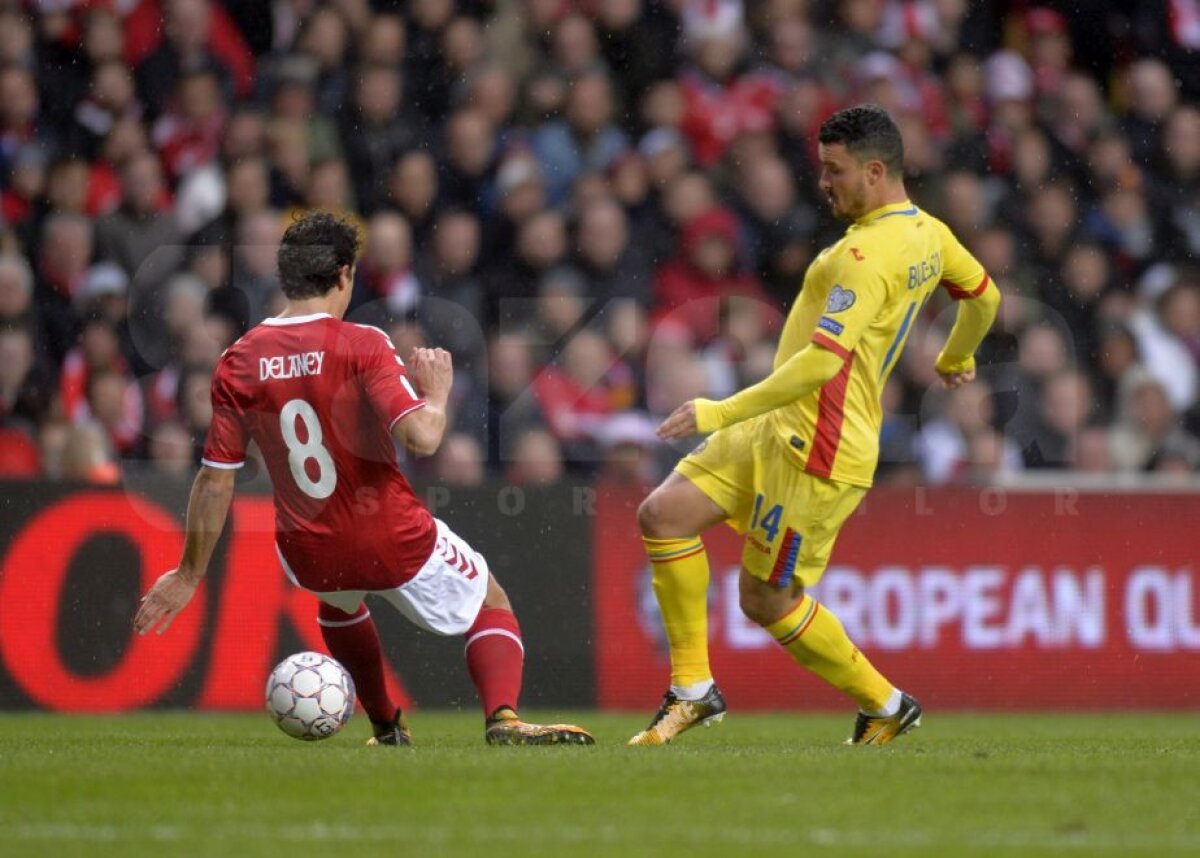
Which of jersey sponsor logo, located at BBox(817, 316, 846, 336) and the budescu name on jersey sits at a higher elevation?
the budescu name on jersey

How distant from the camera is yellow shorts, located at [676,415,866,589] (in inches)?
271

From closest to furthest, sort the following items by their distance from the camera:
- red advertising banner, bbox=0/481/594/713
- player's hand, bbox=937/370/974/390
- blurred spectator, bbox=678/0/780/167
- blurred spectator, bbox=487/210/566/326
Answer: player's hand, bbox=937/370/974/390
red advertising banner, bbox=0/481/594/713
blurred spectator, bbox=487/210/566/326
blurred spectator, bbox=678/0/780/167

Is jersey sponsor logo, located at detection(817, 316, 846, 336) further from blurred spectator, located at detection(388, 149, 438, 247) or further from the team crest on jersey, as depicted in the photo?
blurred spectator, located at detection(388, 149, 438, 247)

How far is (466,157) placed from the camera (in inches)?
447

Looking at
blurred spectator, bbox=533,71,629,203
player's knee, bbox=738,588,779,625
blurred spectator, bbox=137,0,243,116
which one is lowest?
player's knee, bbox=738,588,779,625

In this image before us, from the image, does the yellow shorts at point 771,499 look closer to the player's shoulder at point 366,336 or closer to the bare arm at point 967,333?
the bare arm at point 967,333

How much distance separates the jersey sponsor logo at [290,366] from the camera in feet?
21.4

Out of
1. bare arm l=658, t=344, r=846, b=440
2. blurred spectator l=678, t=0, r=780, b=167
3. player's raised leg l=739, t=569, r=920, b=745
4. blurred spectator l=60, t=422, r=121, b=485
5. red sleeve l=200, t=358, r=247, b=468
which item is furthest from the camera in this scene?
blurred spectator l=678, t=0, r=780, b=167

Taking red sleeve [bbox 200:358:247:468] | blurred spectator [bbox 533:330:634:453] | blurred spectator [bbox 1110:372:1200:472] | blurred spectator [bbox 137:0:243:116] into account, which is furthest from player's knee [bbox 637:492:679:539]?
blurred spectator [bbox 137:0:243:116]

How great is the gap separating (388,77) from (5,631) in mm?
3966

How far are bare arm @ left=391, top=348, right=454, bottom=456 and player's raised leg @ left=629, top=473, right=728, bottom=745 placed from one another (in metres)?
1.11

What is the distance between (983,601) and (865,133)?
450 centimetres

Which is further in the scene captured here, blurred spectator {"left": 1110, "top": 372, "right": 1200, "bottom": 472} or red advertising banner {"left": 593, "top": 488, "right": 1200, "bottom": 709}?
blurred spectator {"left": 1110, "top": 372, "right": 1200, "bottom": 472}

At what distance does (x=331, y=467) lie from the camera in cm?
662
